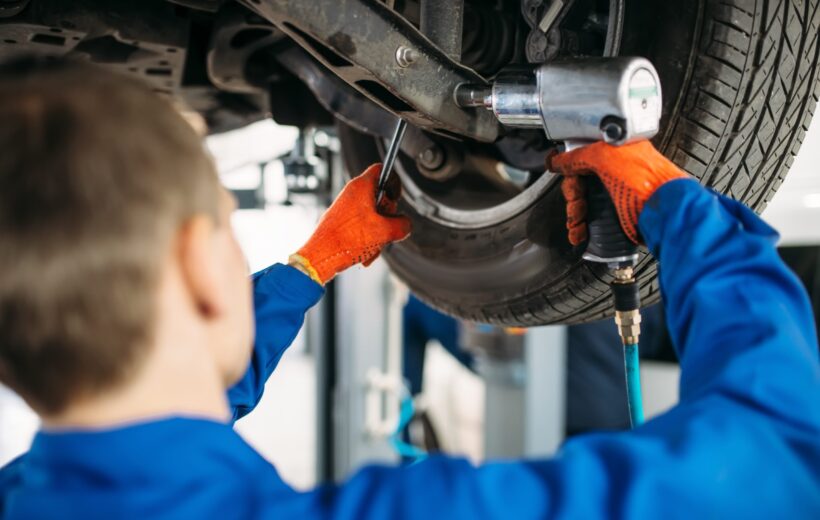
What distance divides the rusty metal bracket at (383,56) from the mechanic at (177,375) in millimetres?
213

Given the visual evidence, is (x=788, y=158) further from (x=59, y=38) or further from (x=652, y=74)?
(x=59, y=38)

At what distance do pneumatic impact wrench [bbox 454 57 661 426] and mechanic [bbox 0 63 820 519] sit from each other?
18cm

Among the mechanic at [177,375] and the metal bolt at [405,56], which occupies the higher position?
the metal bolt at [405,56]

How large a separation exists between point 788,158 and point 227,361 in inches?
27.9

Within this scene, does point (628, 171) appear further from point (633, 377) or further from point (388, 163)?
point (388, 163)

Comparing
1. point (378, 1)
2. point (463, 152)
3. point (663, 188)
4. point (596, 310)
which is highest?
point (378, 1)

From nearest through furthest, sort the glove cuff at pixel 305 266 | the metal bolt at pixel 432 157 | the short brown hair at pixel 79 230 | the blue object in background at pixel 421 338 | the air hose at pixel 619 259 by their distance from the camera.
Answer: the short brown hair at pixel 79 230, the air hose at pixel 619 259, the glove cuff at pixel 305 266, the metal bolt at pixel 432 157, the blue object in background at pixel 421 338

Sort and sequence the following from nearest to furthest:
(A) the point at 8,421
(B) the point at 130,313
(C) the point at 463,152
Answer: (B) the point at 130,313 < (C) the point at 463,152 < (A) the point at 8,421

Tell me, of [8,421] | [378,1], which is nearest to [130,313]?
[378,1]

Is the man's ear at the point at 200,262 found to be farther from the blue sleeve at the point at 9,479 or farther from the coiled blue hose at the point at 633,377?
the coiled blue hose at the point at 633,377

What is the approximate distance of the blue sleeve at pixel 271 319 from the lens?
950 millimetres

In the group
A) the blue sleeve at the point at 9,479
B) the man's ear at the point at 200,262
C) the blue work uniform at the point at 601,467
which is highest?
the man's ear at the point at 200,262

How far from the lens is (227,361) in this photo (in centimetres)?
65

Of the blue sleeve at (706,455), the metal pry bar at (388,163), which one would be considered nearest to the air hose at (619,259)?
the blue sleeve at (706,455)
